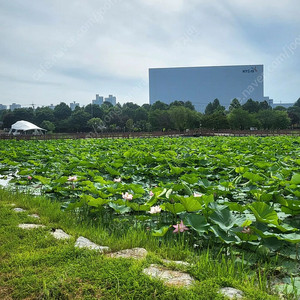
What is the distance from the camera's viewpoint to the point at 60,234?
2.21 m

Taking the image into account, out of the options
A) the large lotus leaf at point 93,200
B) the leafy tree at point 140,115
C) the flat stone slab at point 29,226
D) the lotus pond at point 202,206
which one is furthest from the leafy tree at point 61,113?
the large lotus leaf at point 93,200

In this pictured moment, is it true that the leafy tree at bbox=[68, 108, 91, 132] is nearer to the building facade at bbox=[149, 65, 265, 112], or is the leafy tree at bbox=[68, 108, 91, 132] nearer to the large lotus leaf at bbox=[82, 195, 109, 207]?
the building facade at bbox=[149, 65, 265, 112]

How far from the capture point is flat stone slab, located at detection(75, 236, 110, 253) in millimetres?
1904

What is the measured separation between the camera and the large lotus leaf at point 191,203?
192 centimetres

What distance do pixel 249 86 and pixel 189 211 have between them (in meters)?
89.1

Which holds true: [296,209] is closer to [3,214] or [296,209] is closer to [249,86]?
[3,214]

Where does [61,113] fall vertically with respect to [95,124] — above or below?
above

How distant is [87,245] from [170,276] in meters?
0.69

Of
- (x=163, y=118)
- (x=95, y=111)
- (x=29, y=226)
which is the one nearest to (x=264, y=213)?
(x=29, y=226)

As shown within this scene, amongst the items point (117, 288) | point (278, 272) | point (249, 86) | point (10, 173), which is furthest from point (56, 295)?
point (249, 86)

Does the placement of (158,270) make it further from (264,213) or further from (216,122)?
(216,122)

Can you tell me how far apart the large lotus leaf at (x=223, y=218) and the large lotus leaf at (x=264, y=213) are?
14 centimetres

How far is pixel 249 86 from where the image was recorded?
276ft

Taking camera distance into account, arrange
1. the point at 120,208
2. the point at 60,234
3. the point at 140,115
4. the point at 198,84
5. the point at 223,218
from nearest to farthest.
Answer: the point at 223,218 → the point at 60,234 → the point at 120,208 → the point at 140,115 → the point at 198,84
